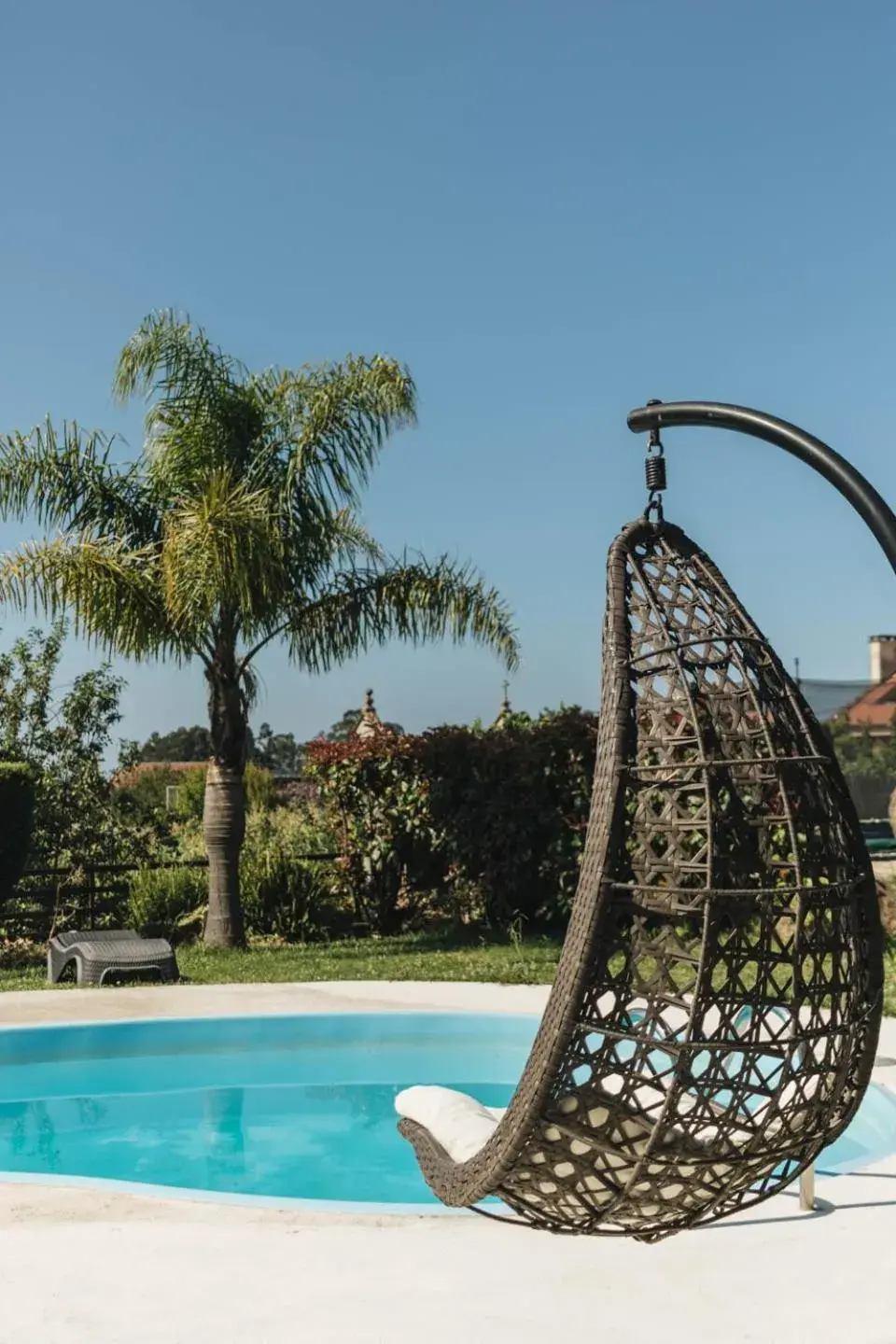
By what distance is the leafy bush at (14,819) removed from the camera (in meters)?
11.8

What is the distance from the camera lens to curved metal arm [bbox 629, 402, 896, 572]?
3.73 metres

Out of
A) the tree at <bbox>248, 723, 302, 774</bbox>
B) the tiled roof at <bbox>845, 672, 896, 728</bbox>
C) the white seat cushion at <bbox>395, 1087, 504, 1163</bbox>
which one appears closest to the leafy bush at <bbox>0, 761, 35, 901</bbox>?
the white seat cushion at <bbox>395, 1087, 504, 1163</bbox>

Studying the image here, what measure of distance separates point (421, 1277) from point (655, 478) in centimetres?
246

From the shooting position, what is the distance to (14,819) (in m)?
11.9

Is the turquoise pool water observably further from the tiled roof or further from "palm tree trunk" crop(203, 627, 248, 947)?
the tiled roof

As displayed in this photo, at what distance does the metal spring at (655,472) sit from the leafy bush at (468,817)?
7.91 meters

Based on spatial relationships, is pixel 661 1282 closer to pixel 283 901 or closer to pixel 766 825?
pixel 766 825

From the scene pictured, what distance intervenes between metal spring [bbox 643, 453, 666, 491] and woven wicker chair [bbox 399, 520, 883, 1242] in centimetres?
18

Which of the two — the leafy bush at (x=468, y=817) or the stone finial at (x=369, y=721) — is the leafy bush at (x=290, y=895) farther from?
the stone finial at (x=369, y=721)

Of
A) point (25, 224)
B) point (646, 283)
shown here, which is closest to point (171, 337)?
point (25, 224)

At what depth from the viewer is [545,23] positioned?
28.0 feet

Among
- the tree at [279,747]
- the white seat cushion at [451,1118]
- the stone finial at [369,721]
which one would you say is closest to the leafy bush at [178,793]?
the stone finial at [369,721]

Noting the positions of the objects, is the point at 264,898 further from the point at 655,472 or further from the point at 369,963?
the point at 655,472

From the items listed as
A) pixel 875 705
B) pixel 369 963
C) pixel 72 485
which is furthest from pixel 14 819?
pixel 875 705
